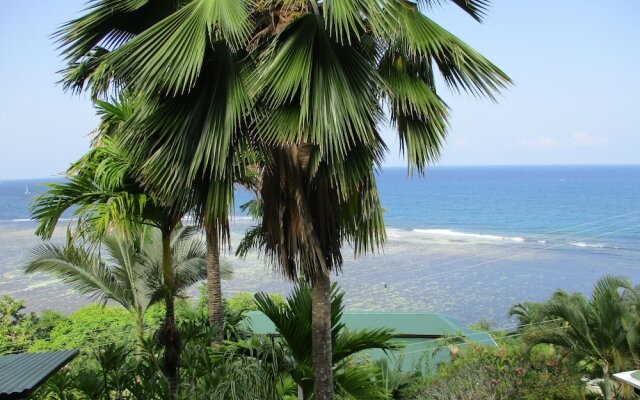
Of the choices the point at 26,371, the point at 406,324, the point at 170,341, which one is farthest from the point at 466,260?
the point at 26,371

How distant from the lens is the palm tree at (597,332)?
8570mm

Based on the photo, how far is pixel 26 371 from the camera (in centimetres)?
454

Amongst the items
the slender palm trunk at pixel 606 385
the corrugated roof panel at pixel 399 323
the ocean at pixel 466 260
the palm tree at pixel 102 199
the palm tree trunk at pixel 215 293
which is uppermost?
the palm tree at pixel 102 199

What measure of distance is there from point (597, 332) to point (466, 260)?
31438mm

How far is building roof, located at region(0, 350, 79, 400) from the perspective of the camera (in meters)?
3.99

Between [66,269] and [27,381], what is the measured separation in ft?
17.4

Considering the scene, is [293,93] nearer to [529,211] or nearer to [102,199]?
[102,199]

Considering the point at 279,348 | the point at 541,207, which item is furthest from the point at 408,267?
the point at 541,207

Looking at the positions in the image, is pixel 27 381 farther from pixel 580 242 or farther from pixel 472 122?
pixel 472 122

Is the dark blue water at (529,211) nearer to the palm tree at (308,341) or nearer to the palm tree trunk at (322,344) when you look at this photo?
the palm tree at (308,341)

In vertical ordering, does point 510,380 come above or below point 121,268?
below

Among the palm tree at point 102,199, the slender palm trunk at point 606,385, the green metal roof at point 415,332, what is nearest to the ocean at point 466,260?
the palm tree at point 102,199

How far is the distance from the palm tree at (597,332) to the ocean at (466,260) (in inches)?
127

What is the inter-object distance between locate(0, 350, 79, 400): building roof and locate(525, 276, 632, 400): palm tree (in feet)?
21.6
